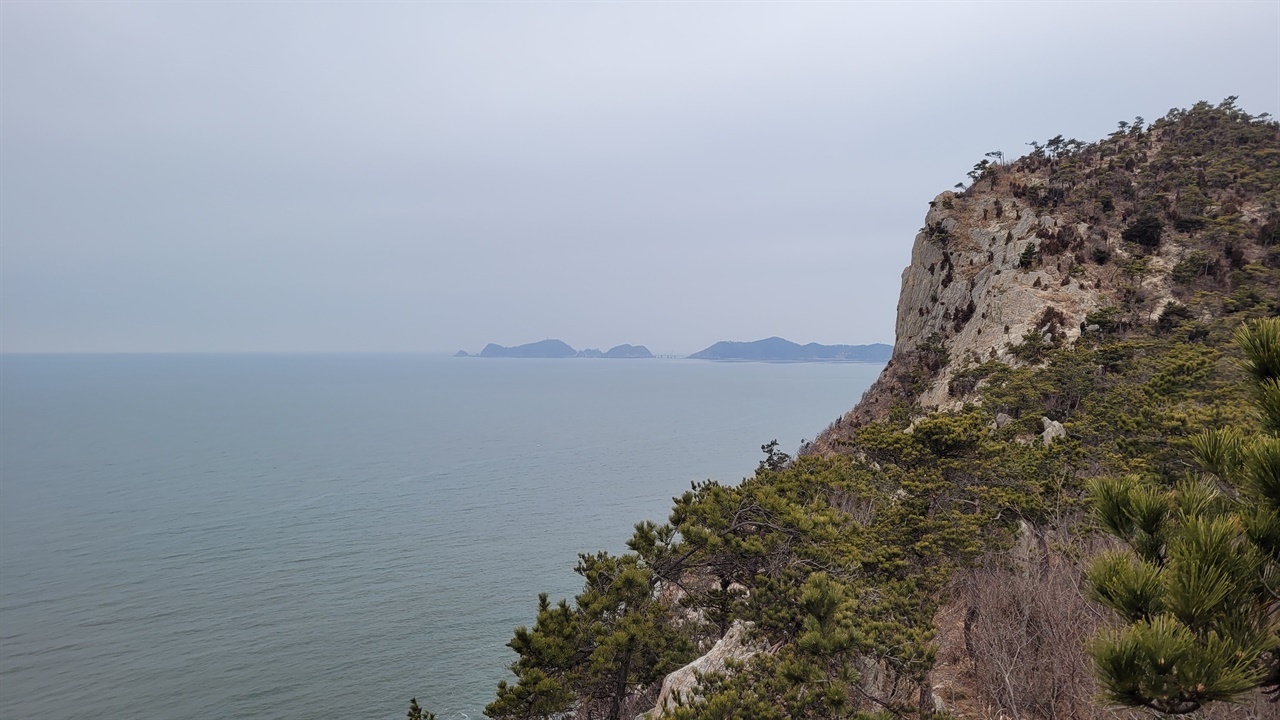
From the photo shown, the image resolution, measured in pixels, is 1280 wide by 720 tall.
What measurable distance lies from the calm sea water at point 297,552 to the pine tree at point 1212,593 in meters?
25.9

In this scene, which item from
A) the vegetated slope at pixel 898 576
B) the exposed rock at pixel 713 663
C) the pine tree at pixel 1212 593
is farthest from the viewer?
the exposed rock at pixel 713 663

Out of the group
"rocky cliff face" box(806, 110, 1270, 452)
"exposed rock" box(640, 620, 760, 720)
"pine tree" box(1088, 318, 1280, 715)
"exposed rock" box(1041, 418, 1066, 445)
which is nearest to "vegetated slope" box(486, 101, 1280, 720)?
"exposed rock" box(640, 620, 760, 720)

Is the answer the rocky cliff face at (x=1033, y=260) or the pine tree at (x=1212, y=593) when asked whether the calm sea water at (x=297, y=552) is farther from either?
the pine tree at (x=1212, y=593)

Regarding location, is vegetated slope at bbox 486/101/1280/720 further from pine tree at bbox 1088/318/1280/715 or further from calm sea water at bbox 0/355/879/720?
calm sea water at bbox 0/355/879/720

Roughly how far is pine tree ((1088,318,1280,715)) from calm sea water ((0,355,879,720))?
85.1 feet

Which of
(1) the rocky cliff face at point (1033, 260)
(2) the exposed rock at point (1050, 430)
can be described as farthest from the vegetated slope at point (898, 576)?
(1) the rocky cliff face at point (1033, 260)

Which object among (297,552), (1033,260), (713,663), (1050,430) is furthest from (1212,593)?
(297,552)

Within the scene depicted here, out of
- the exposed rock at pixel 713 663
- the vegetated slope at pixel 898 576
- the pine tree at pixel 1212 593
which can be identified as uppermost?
the pine tree at pixel 1212 593

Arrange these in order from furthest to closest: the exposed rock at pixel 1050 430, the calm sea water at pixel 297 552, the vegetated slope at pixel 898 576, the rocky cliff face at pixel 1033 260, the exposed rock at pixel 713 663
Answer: the rocky cliff face at pixel 1033 260, the calm sea water at pixel 297 552, the exposed rock at pixel 1050 430, the exposed rock at pixel 713 663, the vegetated slope at pixel 898 576

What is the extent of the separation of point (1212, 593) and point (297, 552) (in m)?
49.2

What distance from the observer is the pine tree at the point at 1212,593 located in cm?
334

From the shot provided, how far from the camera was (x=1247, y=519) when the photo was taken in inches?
142

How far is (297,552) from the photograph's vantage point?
41.0 metres

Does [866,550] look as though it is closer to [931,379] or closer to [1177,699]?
[1177,699]
